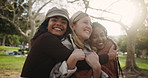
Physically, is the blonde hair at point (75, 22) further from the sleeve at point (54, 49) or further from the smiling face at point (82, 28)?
the sleeve at point (54, 49)

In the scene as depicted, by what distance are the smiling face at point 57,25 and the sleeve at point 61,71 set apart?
1.55 feet

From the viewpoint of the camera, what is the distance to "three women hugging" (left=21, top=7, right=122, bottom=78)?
1684 millimetres

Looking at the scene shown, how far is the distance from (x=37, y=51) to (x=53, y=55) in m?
0.20

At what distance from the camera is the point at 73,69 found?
1.67m

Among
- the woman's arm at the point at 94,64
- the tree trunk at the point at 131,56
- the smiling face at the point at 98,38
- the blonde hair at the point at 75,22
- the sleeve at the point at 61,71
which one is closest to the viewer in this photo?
the sleeve at the point at 61,71

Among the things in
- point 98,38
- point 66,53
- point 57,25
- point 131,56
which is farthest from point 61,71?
point 131,56

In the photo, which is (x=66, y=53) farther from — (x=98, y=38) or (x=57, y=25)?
(x=98, y=38)

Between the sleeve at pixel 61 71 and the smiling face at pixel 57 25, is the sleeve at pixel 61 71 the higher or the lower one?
the lower one

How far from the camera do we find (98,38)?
2209 millimetres

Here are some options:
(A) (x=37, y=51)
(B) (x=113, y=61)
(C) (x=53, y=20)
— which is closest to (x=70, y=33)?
(C) (x=53, y=20)

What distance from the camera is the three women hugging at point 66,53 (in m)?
1.68

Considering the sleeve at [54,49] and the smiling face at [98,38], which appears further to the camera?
the smiling face at [98,38]

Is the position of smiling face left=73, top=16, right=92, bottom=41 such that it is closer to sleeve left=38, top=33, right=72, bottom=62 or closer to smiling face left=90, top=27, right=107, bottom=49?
smiling face left=90, top=27, right=107, bottom=49

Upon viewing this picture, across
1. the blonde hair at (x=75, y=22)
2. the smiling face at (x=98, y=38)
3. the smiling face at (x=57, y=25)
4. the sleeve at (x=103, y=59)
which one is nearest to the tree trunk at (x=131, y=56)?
the smiling face at (x=98, y=38)
